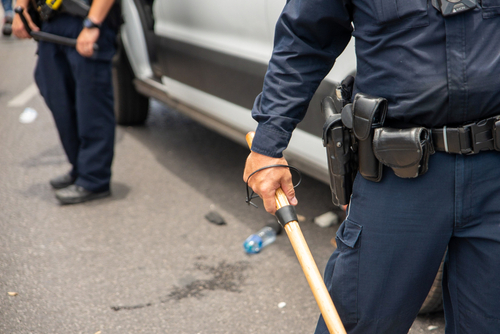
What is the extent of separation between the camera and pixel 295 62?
145 cm

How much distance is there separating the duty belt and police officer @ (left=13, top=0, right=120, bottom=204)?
2.45 meters

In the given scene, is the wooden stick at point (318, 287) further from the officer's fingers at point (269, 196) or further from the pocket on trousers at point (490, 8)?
the pocket on trousers at point (490, 8)

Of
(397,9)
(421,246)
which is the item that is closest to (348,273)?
(421,246)

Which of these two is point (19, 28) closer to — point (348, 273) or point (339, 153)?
point (339, 153)

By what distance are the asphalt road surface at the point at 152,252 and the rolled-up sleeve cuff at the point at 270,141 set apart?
109cm

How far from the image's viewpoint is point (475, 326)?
1.37 m

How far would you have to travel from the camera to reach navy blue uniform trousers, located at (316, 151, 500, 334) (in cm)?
129

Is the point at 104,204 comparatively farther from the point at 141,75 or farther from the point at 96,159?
the point at 141,75

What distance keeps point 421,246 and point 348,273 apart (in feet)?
0.67

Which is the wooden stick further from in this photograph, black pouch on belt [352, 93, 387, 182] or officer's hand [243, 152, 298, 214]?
black pouch on belt [352, 93, 387, 182]

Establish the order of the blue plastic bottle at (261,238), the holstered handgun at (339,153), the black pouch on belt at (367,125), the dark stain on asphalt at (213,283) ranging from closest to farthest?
1. the black pouch on belt at (367,125)
2. the holstered handgun at (339,153)
3. the dark stain on asphalt at (213,283)
4. the blue plastic bottle at (261,238)

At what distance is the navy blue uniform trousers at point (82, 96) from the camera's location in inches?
130

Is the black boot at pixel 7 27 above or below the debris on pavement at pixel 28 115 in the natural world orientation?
above

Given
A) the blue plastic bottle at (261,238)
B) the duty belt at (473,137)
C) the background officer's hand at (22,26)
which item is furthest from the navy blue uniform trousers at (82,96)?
the duty belt at (473,137)
